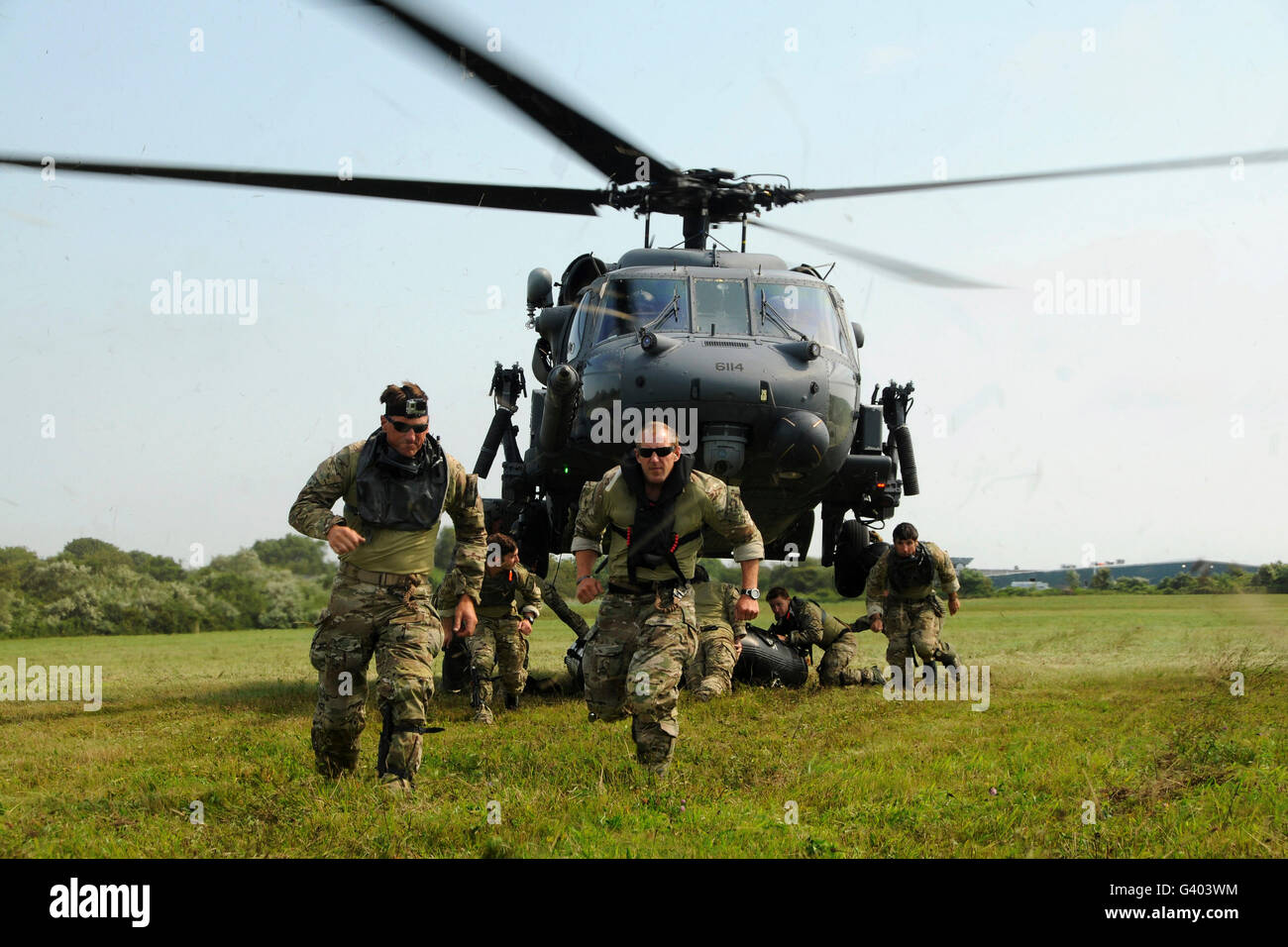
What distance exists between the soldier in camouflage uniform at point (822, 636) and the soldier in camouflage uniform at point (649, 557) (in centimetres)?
498

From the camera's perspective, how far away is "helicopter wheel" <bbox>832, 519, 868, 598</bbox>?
13.1 meters

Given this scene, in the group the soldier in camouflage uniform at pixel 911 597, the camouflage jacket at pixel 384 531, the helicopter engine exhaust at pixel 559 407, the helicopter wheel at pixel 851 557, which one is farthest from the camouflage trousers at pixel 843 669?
the camouflage jacket at pixel 384 531

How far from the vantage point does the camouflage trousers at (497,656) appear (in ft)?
33.3

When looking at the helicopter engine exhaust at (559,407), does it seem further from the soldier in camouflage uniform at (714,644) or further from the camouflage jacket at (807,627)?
the camouflage jacket at (807,627)

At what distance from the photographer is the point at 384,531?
6730 millimetres

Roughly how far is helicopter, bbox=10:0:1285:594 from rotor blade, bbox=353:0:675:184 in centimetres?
3

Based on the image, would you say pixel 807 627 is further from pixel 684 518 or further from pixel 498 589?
pixel 684 518

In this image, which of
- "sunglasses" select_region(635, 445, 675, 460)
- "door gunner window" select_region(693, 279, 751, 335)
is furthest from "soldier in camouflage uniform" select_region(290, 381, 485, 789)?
"door gunner window" select_region(693, 279, 751, 335)

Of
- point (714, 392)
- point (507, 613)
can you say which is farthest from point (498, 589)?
point (714, 392)

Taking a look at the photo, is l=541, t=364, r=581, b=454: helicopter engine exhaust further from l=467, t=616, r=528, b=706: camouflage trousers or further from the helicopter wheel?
the helicopter wheel

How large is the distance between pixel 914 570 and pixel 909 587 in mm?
240

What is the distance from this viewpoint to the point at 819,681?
12.2 m
